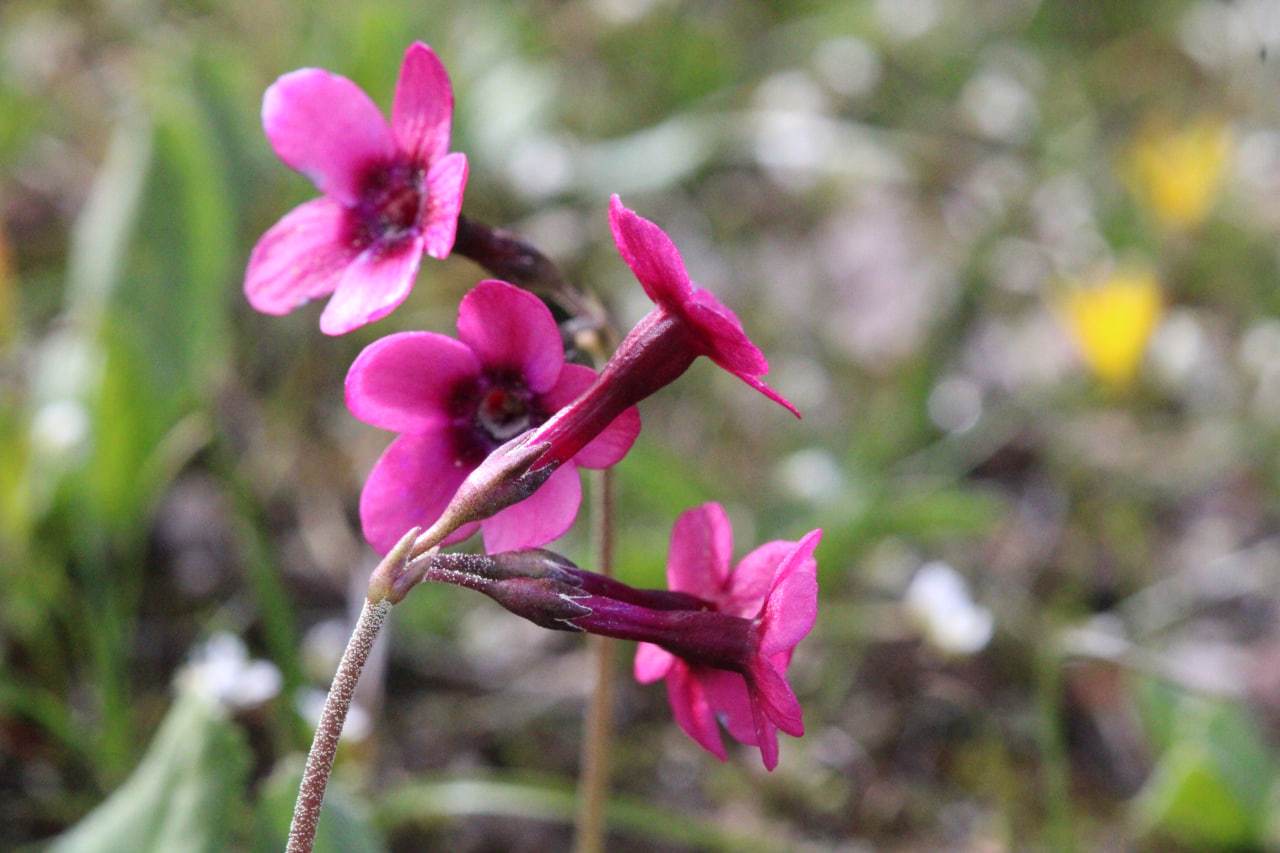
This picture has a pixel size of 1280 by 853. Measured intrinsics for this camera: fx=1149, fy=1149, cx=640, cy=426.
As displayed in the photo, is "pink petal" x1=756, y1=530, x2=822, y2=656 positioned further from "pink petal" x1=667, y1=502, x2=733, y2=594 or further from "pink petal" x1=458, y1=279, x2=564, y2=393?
"pink petal" x1=458, y1=279, x2=564, y2=393

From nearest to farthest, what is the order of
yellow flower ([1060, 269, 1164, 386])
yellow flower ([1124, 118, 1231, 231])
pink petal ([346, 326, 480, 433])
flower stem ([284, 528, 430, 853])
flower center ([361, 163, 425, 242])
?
flower stem ([284, 528, 430, 853]) → pink petal ([346, 326, 480, 433]) → flower center ([361, 163, 425, 242]) → yellow flower ([1060, 269, 1164, 386]) → yellow flower ([1124, 118, 1231, 231])

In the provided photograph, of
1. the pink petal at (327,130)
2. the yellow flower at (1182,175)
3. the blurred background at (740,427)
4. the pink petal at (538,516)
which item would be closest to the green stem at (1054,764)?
the blurred background at (740,427)

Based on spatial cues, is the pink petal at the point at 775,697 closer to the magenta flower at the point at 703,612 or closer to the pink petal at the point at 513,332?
the magenta flower at the point at 703,612

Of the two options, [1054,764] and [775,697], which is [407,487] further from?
[1054,764]

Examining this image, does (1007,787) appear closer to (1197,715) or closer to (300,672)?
(1197,715)

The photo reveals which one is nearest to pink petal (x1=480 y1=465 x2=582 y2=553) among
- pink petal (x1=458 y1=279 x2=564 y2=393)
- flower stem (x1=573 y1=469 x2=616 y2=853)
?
pink petal (x1=458 y1=279 x2=564 y2=393)

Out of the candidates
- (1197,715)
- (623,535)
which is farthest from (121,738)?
(1197,715)

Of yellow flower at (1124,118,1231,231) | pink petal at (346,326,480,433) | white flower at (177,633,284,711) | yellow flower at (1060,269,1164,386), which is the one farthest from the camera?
yellow flower at (1124,118,1231,231)

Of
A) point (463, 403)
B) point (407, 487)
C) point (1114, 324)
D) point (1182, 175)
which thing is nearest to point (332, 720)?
point (407, 487)
